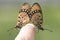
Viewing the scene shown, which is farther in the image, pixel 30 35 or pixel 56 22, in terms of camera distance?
pixel 56 22

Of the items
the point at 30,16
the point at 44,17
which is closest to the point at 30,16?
the point at 30,16

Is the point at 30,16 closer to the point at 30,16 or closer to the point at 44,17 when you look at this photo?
the point at 30,16

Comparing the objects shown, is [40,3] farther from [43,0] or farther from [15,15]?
[15,15]

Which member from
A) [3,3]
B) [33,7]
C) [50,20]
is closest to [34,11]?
[33,7]

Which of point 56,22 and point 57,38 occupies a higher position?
point 56,22
